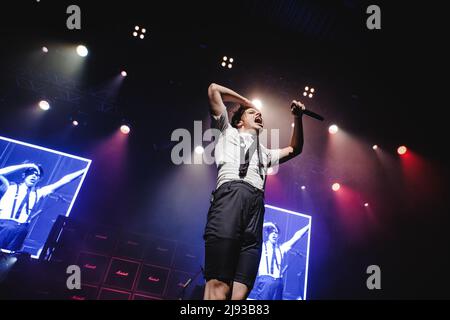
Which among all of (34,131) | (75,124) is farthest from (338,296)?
(34,131)

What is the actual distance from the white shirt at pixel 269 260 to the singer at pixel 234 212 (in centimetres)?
553

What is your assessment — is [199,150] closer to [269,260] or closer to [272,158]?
[269,260]

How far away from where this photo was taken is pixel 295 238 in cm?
777

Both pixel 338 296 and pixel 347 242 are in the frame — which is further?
pixel 347 242

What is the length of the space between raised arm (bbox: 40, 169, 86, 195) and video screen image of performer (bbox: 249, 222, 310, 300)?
17.3 ft

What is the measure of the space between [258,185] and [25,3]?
6.69 meters

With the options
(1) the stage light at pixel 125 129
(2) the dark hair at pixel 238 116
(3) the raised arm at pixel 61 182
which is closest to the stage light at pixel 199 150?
(1) the stage light at pixel 125 129

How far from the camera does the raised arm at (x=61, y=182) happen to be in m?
6.58

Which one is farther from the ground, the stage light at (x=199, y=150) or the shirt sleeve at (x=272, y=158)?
the stage light at (x=199, y=150)

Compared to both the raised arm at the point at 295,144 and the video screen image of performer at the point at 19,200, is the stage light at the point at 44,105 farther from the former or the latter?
the raised arm at the point at 295,144

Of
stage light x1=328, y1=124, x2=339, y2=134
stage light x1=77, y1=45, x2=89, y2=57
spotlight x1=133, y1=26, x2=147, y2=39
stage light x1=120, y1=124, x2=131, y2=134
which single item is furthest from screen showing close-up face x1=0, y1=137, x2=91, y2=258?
stage light x1=328, y1=124, x2=339, y2=134

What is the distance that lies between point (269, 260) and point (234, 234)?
6065 millimetres
